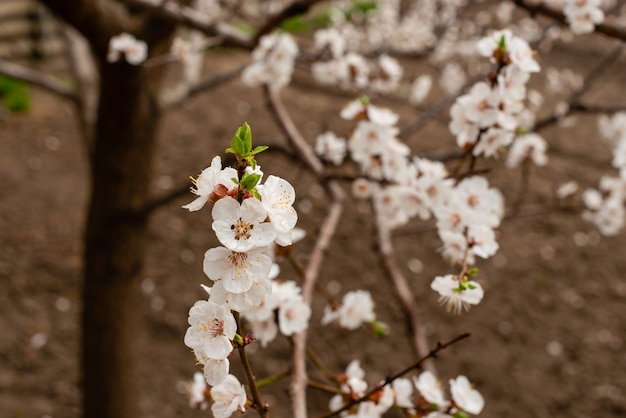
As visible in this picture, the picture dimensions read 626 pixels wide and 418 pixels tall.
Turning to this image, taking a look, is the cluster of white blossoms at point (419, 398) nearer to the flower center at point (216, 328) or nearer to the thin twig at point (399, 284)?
the thin twig at point (399, 284)

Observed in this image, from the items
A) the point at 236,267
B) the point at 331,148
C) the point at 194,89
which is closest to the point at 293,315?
the point at 236,267

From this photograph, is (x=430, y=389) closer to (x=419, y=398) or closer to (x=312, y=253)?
(x=419, y=398)

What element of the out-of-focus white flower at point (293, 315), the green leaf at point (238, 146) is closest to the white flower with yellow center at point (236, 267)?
the green leaf at point (238, 146)

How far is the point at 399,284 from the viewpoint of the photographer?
4.33 ft

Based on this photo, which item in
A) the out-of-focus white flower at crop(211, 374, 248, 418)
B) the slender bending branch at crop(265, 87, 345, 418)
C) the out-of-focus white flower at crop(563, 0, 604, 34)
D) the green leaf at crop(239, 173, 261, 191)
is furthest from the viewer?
the out-of-focus white flower at crop(563, 0, 604, 34)

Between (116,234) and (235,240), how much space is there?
1.92 meters

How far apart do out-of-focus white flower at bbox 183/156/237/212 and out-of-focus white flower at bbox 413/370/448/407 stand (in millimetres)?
614

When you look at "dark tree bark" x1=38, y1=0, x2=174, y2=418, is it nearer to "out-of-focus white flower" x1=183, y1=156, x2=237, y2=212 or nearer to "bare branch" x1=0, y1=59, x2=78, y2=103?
"bare branch" x1=0, y1=59, x2=78, y2=103

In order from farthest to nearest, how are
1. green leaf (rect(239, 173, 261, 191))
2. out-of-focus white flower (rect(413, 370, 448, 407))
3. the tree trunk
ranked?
1. the tree trunk
2. out-of-focus white flower (rect(413, 370, 448, 407))
3. green leaf (rect(239, 173, 261, 191))

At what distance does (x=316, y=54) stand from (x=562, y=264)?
3.46 m

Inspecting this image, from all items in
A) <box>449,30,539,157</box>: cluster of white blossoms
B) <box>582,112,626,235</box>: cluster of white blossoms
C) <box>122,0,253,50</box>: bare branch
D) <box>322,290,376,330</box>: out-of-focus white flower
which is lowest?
<box>322,290,376,330</box>: out-of-focus white flower

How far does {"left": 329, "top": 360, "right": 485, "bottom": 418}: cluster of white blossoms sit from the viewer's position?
100 centimetres

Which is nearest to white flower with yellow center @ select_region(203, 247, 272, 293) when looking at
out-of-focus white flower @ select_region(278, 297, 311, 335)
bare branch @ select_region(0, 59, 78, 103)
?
out-of-focus white flower @ select_region(278, 297, 311, 335)

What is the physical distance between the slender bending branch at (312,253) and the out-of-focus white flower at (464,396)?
0.88 feet
